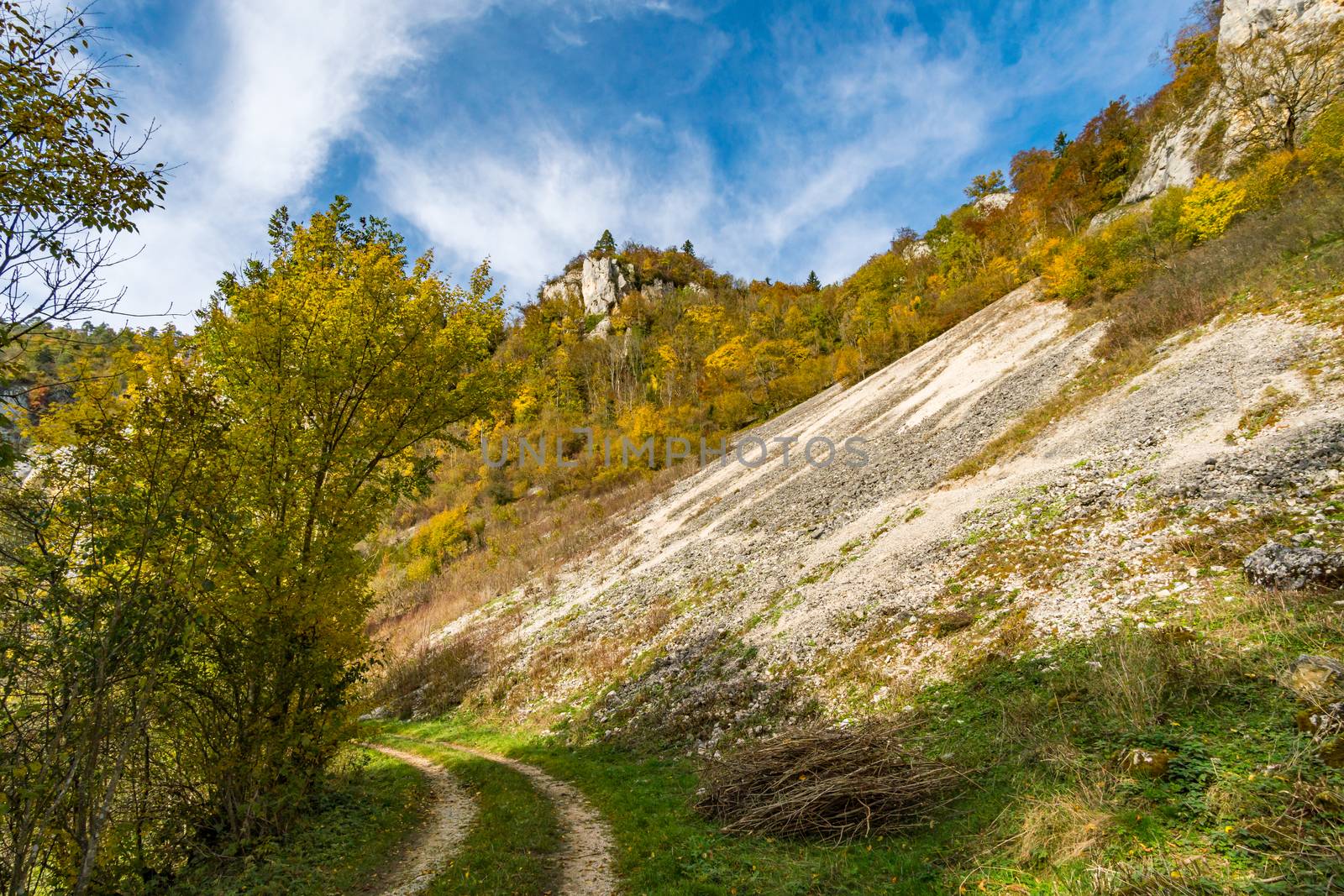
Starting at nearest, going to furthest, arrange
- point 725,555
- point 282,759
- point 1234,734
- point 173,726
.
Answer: point 1234,734
point 173,726
point 282,759
point 725,555

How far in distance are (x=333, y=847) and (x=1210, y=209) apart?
34579mm

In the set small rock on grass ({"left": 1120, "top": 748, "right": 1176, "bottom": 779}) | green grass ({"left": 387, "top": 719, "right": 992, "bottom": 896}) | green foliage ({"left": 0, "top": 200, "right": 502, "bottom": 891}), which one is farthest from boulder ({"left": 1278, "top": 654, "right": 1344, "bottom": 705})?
green foliage ({"left": 0, "top": 200, "right": 502, "bottom": 891})

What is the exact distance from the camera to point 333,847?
8594 millimetres

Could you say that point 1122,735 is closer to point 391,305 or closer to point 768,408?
point 391,305

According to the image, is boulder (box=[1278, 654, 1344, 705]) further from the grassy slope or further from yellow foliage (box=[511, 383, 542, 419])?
yellow foliage (box=[511, 383, 542, 419])

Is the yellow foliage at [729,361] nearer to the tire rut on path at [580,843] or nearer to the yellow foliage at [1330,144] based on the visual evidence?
the yellow foliage at [1330,144]

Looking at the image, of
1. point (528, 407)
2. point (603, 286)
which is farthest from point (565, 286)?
point (528, 407)

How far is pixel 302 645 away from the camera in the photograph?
9109 mm

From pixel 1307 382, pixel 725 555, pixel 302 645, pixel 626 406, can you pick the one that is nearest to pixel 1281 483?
pixel 1307 382

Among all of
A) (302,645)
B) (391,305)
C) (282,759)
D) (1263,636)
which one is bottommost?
(1263,636)

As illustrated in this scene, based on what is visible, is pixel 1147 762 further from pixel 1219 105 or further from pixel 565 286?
pixel 565 286

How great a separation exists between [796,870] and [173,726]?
808cm

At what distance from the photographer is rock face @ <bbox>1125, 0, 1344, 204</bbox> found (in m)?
29.6

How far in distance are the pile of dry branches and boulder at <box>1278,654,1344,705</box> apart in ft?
10.6
